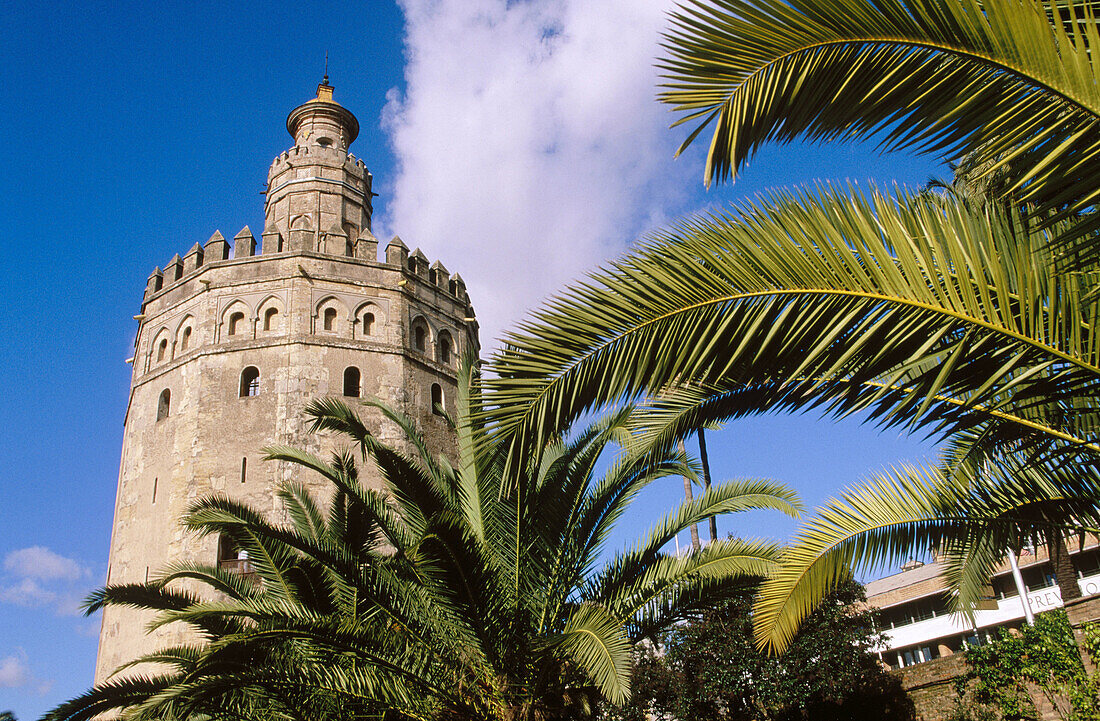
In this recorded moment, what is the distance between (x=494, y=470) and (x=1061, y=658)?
7365mm

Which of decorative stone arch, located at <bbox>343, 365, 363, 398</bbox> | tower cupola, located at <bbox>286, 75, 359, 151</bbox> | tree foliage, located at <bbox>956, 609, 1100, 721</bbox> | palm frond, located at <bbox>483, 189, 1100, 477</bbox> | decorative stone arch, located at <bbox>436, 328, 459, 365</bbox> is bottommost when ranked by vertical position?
tree foliage, located at <bbox>956, 609, 1100, 721</bbox>

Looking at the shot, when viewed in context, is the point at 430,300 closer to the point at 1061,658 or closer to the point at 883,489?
the point at 1061,658

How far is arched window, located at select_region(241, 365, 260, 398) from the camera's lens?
18.7 meters

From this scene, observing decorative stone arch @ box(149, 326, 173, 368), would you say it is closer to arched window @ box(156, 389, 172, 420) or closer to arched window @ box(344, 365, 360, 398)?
arched window @ box(156, 389, 172, 420)

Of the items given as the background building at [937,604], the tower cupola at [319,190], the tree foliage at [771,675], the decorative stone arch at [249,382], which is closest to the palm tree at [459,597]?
the tree foliage at [771,675]

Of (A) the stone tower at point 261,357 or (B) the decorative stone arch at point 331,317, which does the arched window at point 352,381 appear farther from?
(B) the decorative stone arch at point 331,317

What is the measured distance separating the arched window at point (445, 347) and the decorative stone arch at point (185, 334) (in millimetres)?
5605

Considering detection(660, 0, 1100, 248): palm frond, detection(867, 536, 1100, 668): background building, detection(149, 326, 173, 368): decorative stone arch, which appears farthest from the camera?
detection(867, 536, 1100, 668): background building

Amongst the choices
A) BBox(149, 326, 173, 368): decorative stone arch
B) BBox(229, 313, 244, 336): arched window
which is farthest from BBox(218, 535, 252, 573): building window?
BBox(149, 326, 173, 368): decorative stone arch

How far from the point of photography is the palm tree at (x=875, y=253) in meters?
A: 2.99

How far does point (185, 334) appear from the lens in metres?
20.0

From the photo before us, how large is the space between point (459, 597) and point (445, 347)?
47.1 feet

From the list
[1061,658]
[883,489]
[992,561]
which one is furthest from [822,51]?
[1061,658]

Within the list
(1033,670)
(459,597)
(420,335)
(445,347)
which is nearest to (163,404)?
(420,335)
